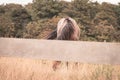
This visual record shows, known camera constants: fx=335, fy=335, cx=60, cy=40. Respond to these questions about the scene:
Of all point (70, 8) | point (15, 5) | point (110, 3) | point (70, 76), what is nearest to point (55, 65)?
point (70, 76)

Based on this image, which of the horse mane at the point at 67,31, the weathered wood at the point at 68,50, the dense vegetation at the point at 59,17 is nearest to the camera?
the weathered wood at the point at 68,50

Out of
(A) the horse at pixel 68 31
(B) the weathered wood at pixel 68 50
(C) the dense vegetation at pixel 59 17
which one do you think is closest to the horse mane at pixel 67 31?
(A) the horse at pixel 68 31

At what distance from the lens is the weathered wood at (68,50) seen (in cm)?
356

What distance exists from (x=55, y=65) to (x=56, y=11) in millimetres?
38983

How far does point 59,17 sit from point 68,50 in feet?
127

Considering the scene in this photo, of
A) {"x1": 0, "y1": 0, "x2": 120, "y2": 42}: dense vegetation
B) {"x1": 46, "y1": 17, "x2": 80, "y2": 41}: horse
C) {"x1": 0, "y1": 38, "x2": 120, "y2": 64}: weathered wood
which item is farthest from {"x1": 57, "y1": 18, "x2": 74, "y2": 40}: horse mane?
{"x1": 0, "y1": 0, "x2": 120, "y2": 42}: dense vegetation

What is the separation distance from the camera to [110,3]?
47.1 m

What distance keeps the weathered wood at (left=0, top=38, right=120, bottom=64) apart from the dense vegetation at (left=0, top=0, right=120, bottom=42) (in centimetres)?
3322

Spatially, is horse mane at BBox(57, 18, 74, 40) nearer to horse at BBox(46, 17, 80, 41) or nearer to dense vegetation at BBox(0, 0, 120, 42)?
horse at BBox(46, 17, 80, 41)

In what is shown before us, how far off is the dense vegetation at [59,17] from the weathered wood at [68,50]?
3322cm

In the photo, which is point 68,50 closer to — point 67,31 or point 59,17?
point 67,31

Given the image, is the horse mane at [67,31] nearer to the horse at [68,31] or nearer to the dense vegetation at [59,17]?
the horse at [68,31]

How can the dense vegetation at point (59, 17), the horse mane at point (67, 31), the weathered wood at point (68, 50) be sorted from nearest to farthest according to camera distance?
the weathered wood at point (68, 50) < the horse mane at point (67, 31) < the dense vegetation at point (59, 17)

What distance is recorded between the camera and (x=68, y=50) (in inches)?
144
